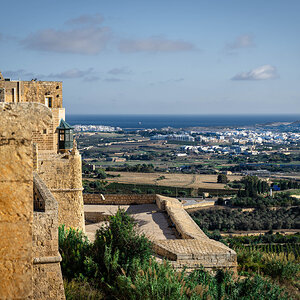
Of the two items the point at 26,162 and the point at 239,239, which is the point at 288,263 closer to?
the point at 26,162

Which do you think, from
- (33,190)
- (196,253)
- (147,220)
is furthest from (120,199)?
(33,190)

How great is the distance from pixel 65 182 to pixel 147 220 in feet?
9.77

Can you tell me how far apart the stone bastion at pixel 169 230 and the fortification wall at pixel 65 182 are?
2.83 feet

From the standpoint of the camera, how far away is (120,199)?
1306 cm

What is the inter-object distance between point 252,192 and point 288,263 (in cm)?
2783

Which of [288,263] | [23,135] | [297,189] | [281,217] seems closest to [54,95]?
[288,263]

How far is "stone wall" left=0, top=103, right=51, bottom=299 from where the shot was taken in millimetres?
2004

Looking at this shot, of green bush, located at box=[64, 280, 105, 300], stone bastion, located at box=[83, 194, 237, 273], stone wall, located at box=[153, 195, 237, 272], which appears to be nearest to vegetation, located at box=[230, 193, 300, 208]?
stone bastion, located at box=[83, 194, 237, 273]

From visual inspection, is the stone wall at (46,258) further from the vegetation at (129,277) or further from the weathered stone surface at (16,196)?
the weathered stone surface at (16,196)

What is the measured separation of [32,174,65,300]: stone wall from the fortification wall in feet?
12.6

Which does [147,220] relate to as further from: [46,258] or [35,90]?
[46,258]

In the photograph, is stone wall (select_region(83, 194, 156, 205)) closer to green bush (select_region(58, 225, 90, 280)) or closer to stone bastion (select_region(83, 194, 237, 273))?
stone bastion (select_region(83, 194, 237, 273))

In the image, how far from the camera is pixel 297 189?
42688mm

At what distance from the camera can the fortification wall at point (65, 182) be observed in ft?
27.8
